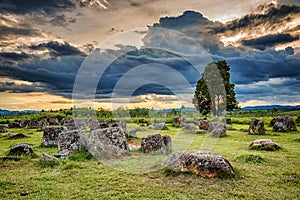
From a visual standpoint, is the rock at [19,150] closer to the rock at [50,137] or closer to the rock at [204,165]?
the rock at [50,137]

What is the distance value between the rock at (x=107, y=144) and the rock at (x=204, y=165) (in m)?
4.10

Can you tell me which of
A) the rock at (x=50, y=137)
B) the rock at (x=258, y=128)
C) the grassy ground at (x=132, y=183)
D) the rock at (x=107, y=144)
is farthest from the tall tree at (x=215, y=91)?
the grassy ground at (x=132, y=183)

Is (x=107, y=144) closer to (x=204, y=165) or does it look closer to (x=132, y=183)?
(x=132, y=183)

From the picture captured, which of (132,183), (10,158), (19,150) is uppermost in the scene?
(19,150)

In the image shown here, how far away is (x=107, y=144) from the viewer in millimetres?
13008

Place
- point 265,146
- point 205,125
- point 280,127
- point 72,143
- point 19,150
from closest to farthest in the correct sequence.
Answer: point 19,150
point 72,143
point 265,146
point 280,127
point 205,125

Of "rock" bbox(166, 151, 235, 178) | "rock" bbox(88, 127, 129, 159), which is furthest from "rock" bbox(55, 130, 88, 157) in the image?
"rock" bbox(166, 151, 235, 178)

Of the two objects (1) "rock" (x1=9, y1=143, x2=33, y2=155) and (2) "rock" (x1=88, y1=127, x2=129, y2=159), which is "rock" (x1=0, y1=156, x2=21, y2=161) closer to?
(1) "rock" (x1=9, y1=143, x2=33, y2=155)

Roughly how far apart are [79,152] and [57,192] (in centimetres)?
564

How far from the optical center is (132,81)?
730 inches

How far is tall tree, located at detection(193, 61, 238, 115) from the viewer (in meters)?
52.2

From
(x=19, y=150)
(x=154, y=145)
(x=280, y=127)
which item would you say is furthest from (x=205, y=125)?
(x=19, y=150)

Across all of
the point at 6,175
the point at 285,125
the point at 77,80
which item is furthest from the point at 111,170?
the point at 285,125

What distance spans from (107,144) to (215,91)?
42943mm
